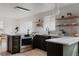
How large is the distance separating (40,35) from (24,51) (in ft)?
1.24

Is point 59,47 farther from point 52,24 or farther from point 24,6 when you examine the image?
point 24,6

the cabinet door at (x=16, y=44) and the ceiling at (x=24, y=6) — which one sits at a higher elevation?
the ceiling at (x=24, y=6)

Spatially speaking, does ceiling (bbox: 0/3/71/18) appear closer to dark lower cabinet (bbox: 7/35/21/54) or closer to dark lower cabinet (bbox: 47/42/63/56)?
dark lower cabinet (bbox: 7/35/21/54)

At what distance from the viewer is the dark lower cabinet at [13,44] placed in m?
1.41

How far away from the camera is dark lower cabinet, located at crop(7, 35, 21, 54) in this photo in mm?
1415

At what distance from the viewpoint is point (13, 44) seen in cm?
148

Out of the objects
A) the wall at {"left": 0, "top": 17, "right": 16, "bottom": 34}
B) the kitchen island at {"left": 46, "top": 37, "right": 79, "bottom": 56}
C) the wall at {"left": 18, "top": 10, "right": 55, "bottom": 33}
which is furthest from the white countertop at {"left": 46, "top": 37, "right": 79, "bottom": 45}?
the wall at {"left": 0, "top": 17, "right": 16, "bottom": 34}

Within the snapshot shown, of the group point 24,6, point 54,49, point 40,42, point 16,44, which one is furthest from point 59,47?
point 24,6

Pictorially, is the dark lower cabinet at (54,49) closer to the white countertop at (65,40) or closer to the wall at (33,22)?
the white countertop at (65,40)

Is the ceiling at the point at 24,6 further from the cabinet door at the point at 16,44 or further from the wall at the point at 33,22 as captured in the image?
the cabinet door at the point at 16,44

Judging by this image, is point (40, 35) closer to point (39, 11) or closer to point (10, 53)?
point (39, 11)

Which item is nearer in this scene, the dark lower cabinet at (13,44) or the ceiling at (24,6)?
the ceiling at (24,6)

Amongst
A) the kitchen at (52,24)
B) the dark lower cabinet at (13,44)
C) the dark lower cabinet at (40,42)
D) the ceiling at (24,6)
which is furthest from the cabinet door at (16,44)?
the ceiling at (24,6)

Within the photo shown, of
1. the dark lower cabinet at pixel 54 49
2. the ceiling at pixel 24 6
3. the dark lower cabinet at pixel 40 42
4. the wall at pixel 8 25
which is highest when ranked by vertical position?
the ceiling at pixel 24 6
